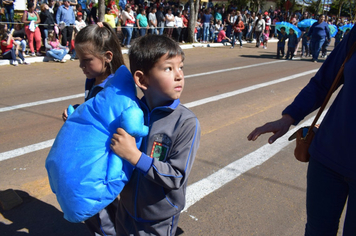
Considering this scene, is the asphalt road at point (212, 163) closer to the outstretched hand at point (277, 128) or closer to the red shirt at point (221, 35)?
the outstretched hand at point (277, 128)

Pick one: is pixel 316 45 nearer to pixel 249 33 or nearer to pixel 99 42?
pixel 249 33

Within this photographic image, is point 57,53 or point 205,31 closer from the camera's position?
point 57,53

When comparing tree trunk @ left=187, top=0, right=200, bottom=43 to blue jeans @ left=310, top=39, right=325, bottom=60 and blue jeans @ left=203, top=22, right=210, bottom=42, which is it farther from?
blue jeans @ left=310, top=39, right=325, bottom=60

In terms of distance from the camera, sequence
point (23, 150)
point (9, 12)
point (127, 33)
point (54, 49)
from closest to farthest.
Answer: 1. point (23, 150)
2. point (54, 49)
3. point (9, 12)
4. point (127, 33)

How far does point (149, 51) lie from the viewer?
170 cm

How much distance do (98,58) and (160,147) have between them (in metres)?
0.94

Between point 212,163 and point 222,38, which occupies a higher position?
point 222,38

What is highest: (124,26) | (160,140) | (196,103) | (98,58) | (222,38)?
(124,26)

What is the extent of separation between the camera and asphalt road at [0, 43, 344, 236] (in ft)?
9.75

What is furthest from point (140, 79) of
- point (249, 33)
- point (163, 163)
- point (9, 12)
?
point (249, 33)

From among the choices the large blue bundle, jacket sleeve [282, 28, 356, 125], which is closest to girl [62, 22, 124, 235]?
the large blue bundle

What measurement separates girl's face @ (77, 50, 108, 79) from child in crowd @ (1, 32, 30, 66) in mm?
9391

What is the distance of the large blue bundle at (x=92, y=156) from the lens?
1.53 metres

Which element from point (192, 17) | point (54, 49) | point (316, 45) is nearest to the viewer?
point (54, 49)
